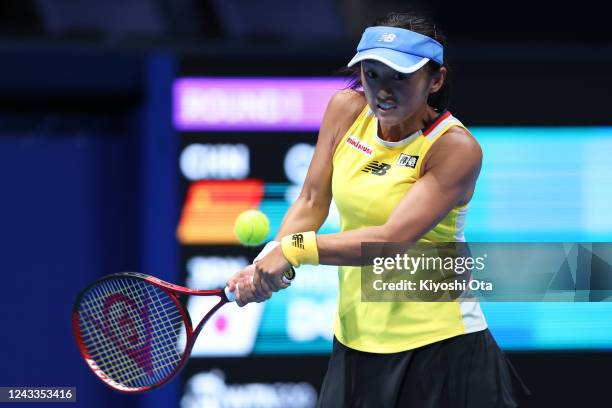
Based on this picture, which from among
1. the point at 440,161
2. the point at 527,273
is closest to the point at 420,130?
the point at 440,161

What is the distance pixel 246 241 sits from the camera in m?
3.92

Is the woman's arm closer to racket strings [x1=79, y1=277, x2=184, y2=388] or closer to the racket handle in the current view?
the racket handle

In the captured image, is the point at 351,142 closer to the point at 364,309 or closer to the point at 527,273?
the point at 364,309

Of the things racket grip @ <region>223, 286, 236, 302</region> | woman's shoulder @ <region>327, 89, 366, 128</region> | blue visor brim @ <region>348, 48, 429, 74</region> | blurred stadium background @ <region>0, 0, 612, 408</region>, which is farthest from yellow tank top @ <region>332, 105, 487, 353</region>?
blurred stadium background @ <region>0, 0, 612, 408</region>

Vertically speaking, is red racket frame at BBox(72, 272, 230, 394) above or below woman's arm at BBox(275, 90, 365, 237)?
below

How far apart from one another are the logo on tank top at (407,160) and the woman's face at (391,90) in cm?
11

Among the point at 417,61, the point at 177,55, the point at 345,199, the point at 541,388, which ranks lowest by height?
the point at 541,388

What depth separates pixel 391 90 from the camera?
11.1 ft

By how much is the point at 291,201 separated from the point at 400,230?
94.7 inches

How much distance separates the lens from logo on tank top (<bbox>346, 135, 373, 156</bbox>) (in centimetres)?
354

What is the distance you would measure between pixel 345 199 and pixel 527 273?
164 centimetres

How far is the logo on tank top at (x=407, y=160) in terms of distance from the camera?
349 centimetres

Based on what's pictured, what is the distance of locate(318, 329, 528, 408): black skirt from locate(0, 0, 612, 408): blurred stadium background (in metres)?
2.23

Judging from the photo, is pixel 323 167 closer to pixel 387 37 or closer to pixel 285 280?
pixel 285 280
